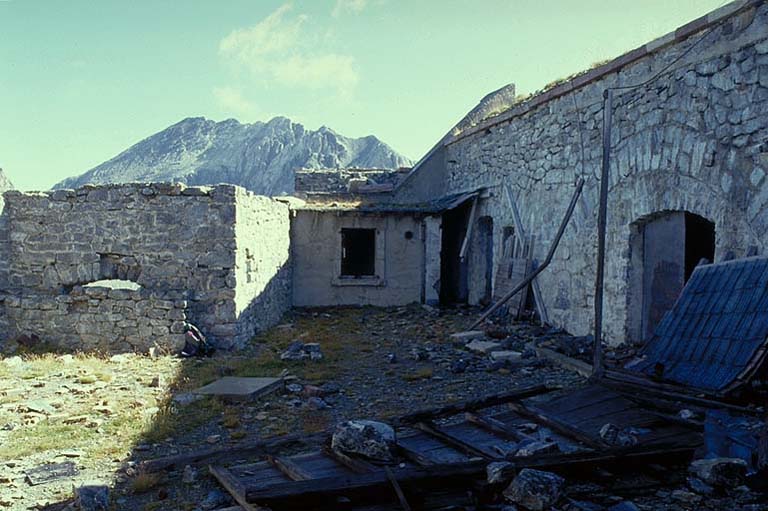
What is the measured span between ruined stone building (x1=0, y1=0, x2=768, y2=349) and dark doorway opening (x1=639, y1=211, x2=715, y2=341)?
2 cm

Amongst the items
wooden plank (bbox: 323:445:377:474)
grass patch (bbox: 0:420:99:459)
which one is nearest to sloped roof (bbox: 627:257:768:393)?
wooden plank (bbox: 323:445:377:474)

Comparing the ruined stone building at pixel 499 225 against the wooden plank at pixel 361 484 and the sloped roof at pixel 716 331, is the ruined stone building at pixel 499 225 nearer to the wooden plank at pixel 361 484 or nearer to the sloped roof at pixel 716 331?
the sloped roof at pixel 716 331

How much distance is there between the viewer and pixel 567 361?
26.6 ft

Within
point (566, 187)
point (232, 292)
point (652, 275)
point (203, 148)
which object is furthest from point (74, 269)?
point (203, 148)

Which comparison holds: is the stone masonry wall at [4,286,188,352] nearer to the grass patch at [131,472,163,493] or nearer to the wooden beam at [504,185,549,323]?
the grass patch at [131,472,163,493]

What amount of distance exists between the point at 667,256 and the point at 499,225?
5441mm

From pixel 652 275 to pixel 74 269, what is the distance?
351 inches

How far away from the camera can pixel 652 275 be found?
8.40 metres

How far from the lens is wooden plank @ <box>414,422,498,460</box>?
4324 millimetres

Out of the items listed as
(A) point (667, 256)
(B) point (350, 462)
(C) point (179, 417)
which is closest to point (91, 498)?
(B) point (350, 462)

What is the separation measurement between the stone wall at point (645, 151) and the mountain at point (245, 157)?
90.8 ft

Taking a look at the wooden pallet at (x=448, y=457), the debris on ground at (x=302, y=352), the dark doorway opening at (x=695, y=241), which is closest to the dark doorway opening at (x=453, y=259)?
the debris on ground at (x=302, y=352)

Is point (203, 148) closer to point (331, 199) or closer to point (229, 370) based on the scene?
point (331, 199)

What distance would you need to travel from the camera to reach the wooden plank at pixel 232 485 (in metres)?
3.58
